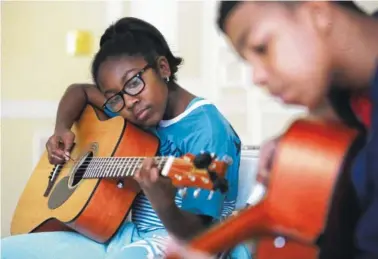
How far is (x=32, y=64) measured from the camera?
162 centimetres

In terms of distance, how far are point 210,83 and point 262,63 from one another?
74 centimetres

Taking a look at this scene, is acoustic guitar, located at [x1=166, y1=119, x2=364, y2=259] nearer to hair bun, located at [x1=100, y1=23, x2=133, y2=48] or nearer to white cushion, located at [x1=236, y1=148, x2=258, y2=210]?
white cushion, located at [x1=236, y1=148, x2=258, y2=210]

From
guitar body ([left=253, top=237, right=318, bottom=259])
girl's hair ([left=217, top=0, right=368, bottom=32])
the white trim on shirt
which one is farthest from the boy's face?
the white trim on shirt

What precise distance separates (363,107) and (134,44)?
0.59 metres

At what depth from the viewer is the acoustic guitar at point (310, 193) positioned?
53 centimetres

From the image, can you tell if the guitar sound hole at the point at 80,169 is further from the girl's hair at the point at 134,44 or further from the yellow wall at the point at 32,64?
the yellow wall at the point at 32,64

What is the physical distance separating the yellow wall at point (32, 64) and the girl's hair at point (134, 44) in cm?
50

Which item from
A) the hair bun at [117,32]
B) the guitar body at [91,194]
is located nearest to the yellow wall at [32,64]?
the guitar body at [91,194]

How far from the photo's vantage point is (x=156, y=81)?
3.33 feet

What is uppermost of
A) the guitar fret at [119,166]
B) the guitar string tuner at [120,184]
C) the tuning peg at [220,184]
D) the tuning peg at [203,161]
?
the tuning peg at [203,161]

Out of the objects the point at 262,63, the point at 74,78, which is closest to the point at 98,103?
the point at 74,78

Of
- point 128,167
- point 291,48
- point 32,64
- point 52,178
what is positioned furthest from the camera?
point 32,64

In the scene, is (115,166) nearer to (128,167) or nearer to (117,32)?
(128,167)

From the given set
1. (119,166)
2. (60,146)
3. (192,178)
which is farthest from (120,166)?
(60,146)
